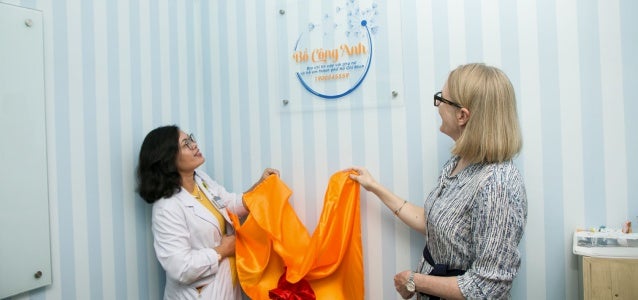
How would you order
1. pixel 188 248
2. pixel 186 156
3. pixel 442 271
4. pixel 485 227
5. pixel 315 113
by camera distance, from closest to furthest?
pixel 485 227 < pixel 442 271 < pixel 188 248 < pixel 186 156 < pixel 315 113

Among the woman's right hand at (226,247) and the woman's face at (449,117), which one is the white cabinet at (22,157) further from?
the woman's face at (449,117)

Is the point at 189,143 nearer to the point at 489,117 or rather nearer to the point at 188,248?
the point at 188,248

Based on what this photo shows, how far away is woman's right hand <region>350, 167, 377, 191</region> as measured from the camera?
5.43 ft

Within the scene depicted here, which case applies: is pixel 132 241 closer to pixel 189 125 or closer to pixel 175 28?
pixel 189 125

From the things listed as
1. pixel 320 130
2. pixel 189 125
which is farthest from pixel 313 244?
pixel 189 125

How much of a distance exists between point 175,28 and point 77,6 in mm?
533

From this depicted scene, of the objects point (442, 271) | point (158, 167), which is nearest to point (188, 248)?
point (158, 167)

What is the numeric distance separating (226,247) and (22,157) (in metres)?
0.83

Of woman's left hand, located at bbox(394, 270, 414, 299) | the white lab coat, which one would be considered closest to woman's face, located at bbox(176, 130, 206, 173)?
the white lab coat

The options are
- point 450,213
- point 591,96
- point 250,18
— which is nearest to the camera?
point 450,213

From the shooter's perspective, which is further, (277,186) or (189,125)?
(189,125)

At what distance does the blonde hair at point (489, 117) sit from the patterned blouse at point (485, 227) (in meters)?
0.05

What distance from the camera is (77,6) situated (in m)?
1.56

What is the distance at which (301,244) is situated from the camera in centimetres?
174
